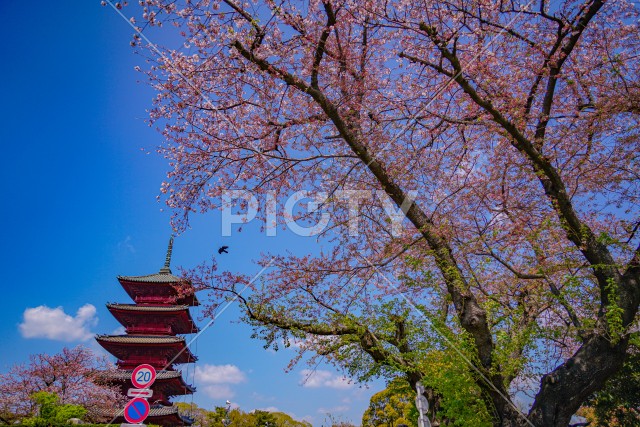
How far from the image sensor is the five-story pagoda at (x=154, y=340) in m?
21.2

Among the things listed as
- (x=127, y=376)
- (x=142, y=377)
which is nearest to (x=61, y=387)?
(x=127, y=376)

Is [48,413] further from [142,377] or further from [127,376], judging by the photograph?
[142,377]

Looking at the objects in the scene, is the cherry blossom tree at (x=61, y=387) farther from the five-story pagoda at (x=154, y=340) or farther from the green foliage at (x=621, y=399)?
the green foliage at (x=621, y=399)

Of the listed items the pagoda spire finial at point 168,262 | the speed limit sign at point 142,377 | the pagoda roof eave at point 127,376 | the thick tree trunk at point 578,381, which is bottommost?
the thick tree trunk at point 578,381

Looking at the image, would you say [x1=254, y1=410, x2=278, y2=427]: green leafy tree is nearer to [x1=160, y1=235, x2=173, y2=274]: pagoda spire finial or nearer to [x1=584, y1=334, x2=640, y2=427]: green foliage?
[x1=160, y1=235, x2=173, y2=274]: pagoda spire finial

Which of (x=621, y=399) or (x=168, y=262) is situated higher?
(x=168, y=262)

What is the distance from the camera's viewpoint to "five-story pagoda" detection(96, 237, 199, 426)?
2122 cm

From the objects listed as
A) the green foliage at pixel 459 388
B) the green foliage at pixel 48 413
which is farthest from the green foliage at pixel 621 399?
the green foliage at pixel 48 413

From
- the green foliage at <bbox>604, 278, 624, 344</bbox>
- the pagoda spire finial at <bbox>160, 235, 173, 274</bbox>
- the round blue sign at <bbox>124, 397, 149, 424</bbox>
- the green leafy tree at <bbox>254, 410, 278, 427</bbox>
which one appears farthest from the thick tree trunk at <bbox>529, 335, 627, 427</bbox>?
the pagoda spire finial at <bbox>160, 235, 173, 274</bbox>

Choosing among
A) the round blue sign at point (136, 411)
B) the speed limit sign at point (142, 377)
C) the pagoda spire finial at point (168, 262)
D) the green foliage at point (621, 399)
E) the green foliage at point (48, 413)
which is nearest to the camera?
the round blue sign at point (136, 411)

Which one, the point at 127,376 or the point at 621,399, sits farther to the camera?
the point at 127,376

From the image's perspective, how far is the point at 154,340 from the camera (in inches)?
856

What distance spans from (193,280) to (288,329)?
2.23 meters

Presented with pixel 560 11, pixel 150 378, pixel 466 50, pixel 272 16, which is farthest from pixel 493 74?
pixel 150 378
